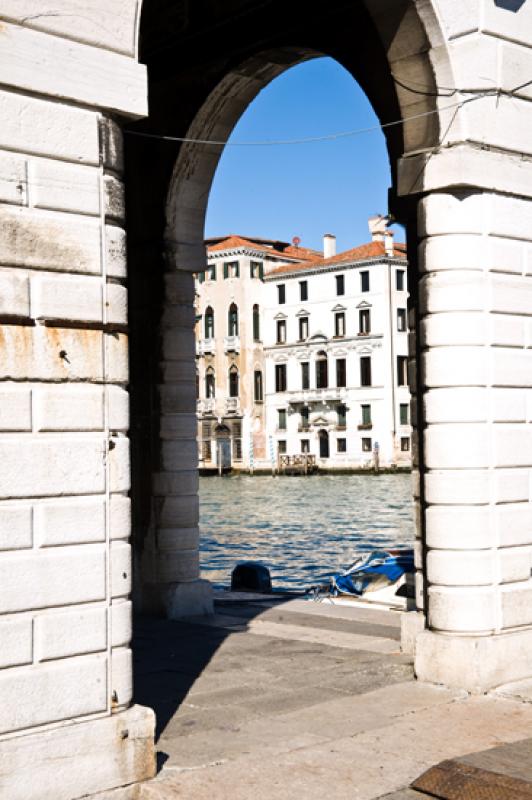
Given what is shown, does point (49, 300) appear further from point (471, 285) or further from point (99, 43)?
point (471, 285)

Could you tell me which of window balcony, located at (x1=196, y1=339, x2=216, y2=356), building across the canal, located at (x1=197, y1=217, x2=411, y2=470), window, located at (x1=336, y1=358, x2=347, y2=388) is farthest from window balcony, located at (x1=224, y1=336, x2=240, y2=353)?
window, located at (x1=336, y1=358, x2=347, y2=388)

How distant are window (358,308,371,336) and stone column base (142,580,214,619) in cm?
5125

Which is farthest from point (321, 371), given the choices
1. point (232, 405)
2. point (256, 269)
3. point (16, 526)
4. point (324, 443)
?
point (16, 526)

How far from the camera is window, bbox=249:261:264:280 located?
64.9 metres

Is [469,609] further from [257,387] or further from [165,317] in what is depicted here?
[257,387]

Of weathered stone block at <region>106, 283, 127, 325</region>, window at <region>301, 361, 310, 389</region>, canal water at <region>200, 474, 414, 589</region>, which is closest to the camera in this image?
weathered stone block at <region>106, 283, 127, 325</region>

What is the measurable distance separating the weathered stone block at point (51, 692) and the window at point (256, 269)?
5994 centimetres

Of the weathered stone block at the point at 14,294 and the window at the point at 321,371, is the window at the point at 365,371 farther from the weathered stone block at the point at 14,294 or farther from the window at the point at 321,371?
the weathered stone block at the point at 14,294

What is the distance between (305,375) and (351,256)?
26.0 feet

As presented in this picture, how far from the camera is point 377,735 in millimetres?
6215

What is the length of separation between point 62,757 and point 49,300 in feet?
6.79

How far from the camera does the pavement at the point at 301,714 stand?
5465 millimetres

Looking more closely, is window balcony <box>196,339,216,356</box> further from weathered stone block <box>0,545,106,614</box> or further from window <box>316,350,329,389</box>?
weathered stone block <box>0,545,106,614</box>

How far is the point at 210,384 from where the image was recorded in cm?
6875
